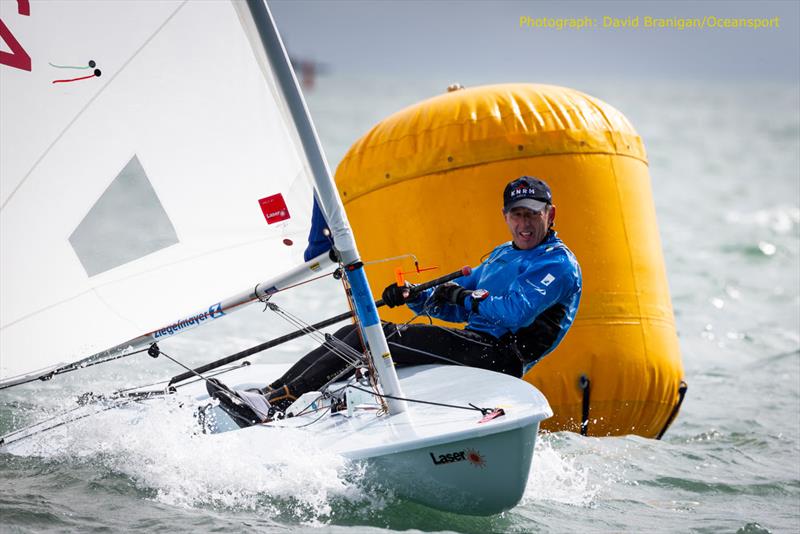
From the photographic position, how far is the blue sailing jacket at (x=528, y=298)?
3.24m

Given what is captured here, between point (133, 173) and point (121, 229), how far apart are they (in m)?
0.22

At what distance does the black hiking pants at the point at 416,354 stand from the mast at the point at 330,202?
0.30m

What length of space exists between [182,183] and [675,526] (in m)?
1.99

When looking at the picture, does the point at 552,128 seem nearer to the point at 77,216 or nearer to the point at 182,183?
the point at 182,183

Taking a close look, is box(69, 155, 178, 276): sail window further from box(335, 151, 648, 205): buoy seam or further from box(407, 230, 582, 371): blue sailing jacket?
box(335, 151, 648, 205): buoy seam

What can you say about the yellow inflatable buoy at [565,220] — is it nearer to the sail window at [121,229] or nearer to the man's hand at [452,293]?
the man's hand at [452,293]

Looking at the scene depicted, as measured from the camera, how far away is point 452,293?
334 centimetres

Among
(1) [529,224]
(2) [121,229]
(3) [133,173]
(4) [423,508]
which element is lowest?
(4) [423,508]

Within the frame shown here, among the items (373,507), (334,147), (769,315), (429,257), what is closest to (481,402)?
(373,507)

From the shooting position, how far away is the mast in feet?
9.45

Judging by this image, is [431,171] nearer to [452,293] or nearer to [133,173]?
[452,293]

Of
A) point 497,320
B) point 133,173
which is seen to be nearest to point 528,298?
point 497,320

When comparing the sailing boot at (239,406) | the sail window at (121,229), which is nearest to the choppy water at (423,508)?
the sailing boot at (239,406)

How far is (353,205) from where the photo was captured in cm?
429
